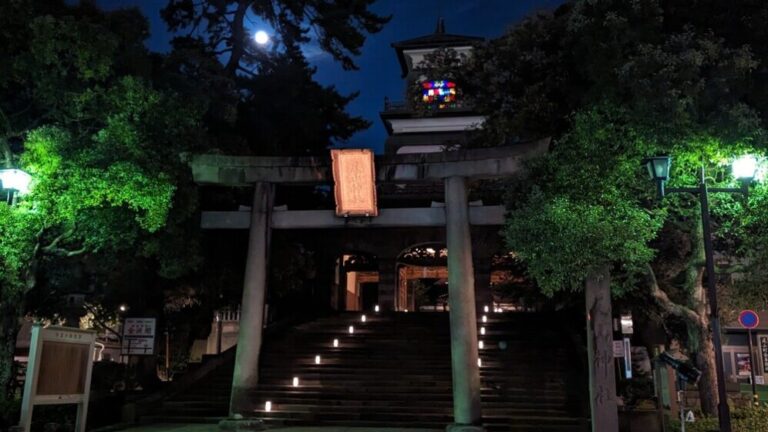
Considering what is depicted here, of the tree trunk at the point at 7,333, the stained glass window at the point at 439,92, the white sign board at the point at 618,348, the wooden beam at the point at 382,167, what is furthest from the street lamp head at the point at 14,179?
the white sign board at the point at 618,348

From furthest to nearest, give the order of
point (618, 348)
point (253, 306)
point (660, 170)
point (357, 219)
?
point (357, 219) → point (253, 306) → point (618, 348) → point (660, 170)

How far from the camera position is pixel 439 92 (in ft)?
80.5

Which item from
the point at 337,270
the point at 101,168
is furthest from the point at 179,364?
the point at 101,168

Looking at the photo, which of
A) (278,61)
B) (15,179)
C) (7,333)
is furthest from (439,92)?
(7,333)

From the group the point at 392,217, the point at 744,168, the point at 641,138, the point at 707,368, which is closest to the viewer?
the point at 744,168

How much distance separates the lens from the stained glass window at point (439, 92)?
18.8 metres

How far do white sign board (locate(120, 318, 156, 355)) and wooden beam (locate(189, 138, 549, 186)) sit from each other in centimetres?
414

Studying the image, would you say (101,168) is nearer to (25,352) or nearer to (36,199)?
(36,199)

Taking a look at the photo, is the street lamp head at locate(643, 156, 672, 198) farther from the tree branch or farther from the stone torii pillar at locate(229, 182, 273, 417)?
the stone torii pillar at locate(229, 182, 273, 417)

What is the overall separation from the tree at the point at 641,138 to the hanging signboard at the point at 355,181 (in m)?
4.00

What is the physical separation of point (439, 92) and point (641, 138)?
13.1 meters

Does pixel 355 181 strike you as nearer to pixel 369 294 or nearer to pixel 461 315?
pixel 461 315

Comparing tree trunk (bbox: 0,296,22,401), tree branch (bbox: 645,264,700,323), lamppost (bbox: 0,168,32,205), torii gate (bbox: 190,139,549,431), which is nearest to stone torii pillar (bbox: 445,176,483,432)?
Answer: torii gate (bbox: 190,139,549,431)

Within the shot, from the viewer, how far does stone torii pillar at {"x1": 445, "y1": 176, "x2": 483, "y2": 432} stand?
48.0 feet
